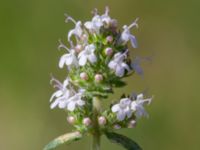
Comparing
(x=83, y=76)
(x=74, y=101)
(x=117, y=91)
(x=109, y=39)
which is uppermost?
(x=117, y=91)

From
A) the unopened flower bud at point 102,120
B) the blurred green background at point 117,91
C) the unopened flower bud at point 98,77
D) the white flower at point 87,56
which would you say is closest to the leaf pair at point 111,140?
the unopened flower bud at point 102,120

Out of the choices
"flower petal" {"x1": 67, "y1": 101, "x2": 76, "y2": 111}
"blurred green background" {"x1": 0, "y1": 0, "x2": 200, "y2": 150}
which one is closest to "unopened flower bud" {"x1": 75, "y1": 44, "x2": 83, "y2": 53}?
"flower petal" {"x1": 67, "y1": 101, "x2": 76, "y2": 111}

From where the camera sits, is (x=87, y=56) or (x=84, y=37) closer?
(x=87, y=56)

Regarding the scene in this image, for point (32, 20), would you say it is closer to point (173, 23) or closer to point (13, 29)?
point (13, 29)

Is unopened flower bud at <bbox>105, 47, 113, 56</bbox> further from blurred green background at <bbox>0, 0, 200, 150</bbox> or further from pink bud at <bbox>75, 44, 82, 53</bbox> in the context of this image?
blurred green background at <bbox>0, 0, 200, 150</bbox>

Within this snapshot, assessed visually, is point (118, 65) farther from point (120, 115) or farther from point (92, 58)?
point (120, 115)

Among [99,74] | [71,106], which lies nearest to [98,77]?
[99,74]

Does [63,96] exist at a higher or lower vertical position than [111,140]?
higher

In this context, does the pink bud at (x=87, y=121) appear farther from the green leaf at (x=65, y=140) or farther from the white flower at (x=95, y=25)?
the white flower at (x=95, y=25)
